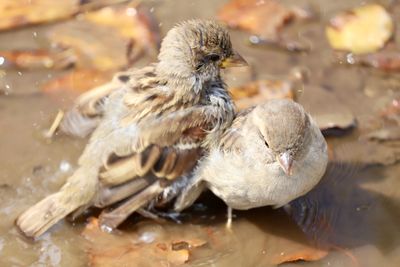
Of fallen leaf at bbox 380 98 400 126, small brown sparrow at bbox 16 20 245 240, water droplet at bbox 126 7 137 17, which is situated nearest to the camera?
small brown sparrow at bbox 16 20 245 240

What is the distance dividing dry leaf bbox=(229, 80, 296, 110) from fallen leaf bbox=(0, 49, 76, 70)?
103 cm

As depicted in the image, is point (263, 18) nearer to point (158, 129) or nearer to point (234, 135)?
point (234, 135)

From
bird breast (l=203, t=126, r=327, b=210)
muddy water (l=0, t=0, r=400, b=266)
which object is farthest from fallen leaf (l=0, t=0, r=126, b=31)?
bird breast (l=203, t=126, r=327, b=210)

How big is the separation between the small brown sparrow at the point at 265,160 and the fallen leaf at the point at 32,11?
1723 millimetres

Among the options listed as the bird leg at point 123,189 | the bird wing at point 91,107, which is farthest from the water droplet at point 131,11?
the bird leg at point 123,189

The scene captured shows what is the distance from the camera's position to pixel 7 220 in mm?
4312

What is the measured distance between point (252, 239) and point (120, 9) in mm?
1955

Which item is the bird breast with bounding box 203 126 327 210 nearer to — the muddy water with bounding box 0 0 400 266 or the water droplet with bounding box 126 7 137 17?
the muddy water with bounding box 0 0 400 266

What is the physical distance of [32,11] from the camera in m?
5.42

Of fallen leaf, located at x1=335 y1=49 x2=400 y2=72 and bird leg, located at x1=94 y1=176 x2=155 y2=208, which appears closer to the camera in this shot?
bird leg, located at x1=94 y1=176 x2=155 y2=208

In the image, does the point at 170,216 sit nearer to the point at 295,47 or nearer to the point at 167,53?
the point at 167,53

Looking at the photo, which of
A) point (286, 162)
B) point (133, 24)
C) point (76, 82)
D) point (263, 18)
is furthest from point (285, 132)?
point (133, 24)

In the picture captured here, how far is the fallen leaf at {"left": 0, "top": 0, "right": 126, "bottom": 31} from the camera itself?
17.7ft

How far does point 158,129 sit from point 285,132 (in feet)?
2.13
